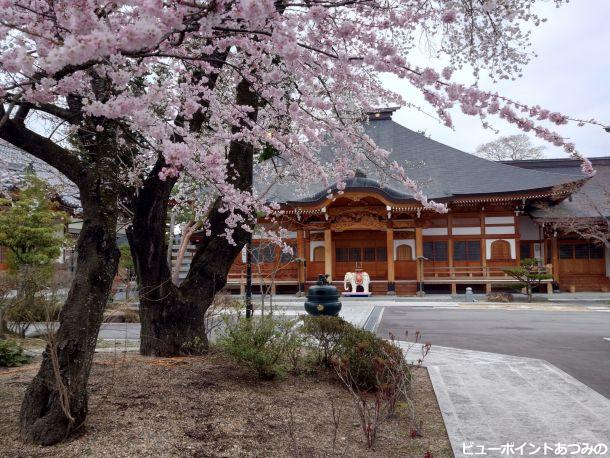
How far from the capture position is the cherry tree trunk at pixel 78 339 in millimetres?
3236

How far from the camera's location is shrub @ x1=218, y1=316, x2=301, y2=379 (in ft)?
15.5

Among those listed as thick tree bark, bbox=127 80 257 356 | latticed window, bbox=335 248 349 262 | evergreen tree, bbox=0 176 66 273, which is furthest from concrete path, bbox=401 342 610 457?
latticed window, bbox=335 248 349 262

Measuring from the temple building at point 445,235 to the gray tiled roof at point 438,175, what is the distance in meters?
0.06

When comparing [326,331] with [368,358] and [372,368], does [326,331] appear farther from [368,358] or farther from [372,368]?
[372,368]

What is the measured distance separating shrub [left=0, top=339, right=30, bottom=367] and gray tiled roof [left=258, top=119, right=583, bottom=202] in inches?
535

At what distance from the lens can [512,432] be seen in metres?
3.90

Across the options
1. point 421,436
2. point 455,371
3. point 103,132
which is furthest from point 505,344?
point 103,132

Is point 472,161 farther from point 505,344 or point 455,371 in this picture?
point 455,371

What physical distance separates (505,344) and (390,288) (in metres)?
13.8

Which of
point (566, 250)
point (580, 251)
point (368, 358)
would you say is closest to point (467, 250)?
point (566, 250)

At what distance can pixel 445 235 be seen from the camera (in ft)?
75.5

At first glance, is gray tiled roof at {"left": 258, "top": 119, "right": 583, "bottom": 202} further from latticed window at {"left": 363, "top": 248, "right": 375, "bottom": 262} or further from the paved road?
the paved road

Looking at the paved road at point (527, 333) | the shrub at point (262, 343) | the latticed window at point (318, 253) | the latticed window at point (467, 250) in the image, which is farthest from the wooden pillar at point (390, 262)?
the shrub at point (262, 343)

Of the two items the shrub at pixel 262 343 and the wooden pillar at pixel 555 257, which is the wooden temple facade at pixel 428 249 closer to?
the wooden pillar at pixel 555 257
